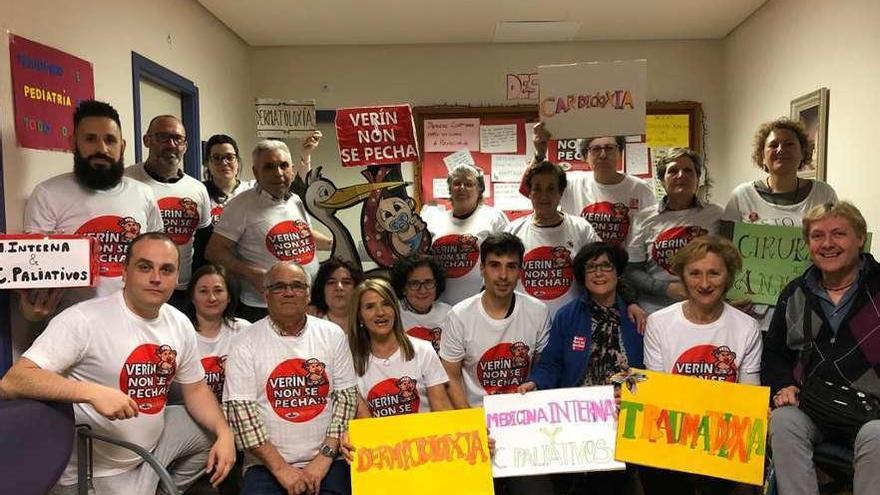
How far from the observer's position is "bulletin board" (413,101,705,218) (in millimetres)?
5520

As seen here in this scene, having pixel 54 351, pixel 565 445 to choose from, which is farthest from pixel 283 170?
pixel 565 445

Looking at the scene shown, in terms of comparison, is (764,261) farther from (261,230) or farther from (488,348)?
(261,230)

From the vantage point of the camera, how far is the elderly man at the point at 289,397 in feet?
7.34

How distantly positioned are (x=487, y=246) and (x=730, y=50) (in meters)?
3.79

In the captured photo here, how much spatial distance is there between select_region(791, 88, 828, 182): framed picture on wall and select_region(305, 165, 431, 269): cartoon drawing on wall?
2.35m

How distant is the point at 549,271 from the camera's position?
2.95 metres

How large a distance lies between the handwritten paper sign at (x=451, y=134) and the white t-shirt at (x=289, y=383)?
3.44m

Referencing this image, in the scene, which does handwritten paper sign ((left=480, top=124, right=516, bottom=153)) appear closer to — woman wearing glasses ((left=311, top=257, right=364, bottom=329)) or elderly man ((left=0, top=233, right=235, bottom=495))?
woman wearing glasses ((left=311, top=257, right=364, bottom=329))

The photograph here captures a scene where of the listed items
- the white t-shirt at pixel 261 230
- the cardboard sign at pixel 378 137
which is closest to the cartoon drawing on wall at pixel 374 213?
the cardboard sign at pixel 378 137

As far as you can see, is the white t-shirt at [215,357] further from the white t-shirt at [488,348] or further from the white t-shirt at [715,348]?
the white t-shirt at [715,348]

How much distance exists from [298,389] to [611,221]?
5.62 ft

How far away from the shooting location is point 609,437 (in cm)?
229

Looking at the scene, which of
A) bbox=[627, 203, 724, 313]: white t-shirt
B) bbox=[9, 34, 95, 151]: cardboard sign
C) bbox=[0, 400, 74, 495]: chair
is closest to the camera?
bbox=[0, 400, 74, 495]: chair

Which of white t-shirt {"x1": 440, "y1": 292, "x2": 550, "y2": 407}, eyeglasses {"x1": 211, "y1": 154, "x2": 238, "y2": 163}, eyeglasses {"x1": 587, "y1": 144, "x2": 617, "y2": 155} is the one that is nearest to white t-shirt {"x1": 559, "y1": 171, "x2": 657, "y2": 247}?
eyeglasses {"x1": 587, "y1": 144, "x2": 617, "y2": 155}
